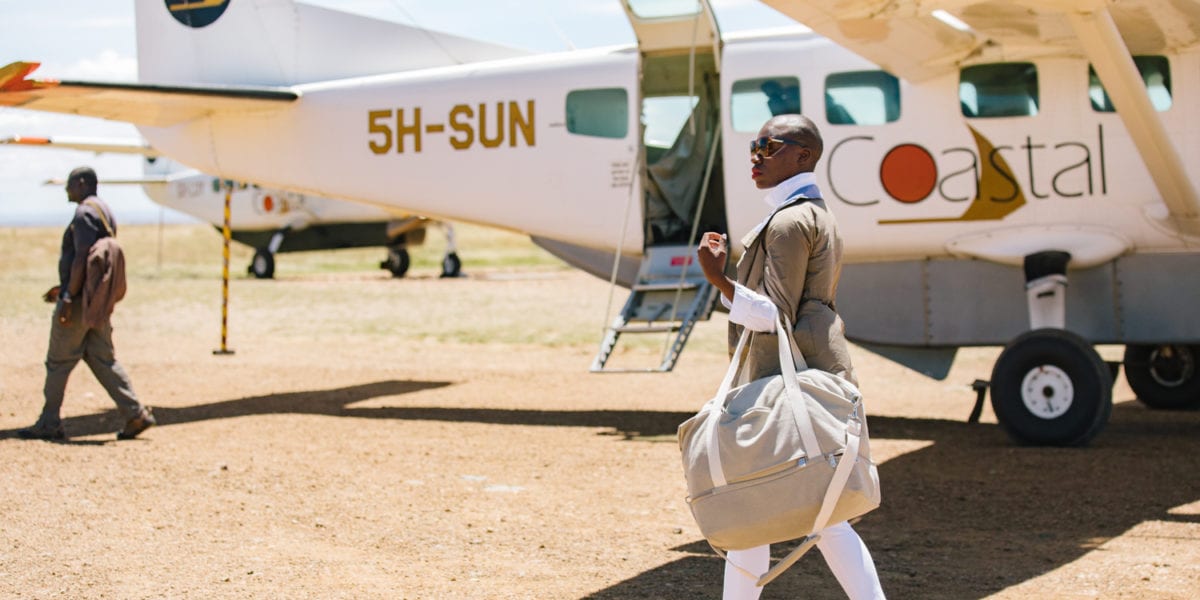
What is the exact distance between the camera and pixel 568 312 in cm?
2166

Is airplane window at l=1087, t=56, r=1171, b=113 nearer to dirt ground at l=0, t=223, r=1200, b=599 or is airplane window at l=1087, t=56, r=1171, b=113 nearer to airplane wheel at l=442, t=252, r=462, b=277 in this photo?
dirt ground at l=0, t=223, r=1200, b=599

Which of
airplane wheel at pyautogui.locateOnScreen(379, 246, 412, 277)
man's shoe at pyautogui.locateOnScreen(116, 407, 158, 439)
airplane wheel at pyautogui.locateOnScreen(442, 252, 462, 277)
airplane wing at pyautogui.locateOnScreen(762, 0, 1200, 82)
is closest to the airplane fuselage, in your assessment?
airplane wing at pyautogui.locateOnScreen(762, 0, 1200, 82)

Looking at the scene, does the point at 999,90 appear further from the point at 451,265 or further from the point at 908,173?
the point at 451,265

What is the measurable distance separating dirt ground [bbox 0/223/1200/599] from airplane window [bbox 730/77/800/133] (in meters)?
2.74

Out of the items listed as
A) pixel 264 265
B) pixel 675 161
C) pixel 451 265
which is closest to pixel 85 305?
pixel 675 161

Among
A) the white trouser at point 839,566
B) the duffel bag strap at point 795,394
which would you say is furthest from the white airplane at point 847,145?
the white trouser at point 839,566

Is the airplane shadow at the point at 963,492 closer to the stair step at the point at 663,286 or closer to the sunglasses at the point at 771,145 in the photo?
the stair step at the point at 663,286

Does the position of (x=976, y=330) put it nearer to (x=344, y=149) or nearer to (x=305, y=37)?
(x=344, y=149)

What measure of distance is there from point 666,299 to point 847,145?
84.1 inches

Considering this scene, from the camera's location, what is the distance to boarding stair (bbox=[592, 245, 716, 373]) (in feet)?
34.5

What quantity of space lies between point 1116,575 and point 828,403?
257cm

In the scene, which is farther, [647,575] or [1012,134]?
[1012,134]

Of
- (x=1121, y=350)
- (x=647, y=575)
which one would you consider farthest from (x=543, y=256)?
(x=647, y=575)

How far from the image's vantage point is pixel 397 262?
1299 inches
